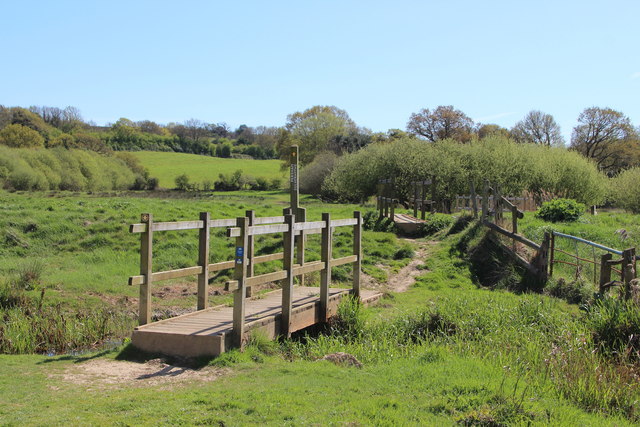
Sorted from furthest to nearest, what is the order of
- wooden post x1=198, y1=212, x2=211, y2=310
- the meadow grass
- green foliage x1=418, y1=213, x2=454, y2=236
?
green foliage x1=418, y1=213, x2=454, y2=236, the meadow grass, wooden post x1=198, y1=212, x2=211, y2=310

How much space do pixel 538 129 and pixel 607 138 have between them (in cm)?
819

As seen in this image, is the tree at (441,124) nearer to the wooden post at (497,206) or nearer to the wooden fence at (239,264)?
the wooden post at (497,206)

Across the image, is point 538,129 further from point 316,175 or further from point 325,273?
point 325,273

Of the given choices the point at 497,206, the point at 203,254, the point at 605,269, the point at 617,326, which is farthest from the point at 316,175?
the point at 617,326

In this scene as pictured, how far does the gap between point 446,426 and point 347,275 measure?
11.0 meters

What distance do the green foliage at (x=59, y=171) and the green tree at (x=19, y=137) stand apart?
1006cm

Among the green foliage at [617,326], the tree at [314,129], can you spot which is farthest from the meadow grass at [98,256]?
the tree at [314,129]

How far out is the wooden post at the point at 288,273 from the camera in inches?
366

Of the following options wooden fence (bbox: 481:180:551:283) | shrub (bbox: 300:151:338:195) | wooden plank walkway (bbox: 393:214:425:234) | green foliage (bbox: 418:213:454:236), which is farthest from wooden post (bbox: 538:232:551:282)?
shrub (bbox: 300:151:338:195)

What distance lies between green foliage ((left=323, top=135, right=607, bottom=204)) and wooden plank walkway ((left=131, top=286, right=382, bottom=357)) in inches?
879

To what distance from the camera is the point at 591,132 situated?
227 ft

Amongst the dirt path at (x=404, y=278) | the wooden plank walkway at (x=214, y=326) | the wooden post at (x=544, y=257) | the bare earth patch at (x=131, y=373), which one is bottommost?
the dirt path at (x=404, y=278)

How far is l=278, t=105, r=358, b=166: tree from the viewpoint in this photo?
226 feet

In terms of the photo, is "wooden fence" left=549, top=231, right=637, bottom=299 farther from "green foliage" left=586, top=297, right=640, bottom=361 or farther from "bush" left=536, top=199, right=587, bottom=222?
"bush" left=536, top=199, right=587, bottom=222
